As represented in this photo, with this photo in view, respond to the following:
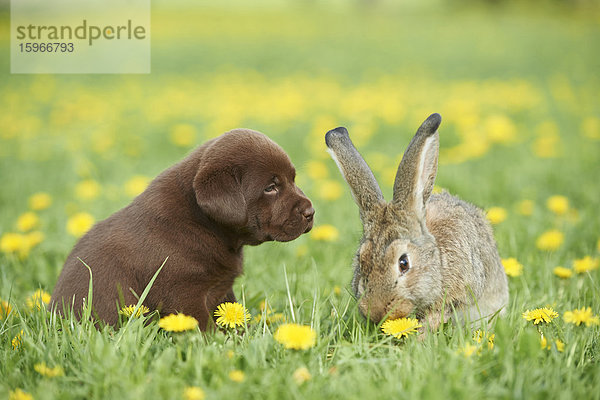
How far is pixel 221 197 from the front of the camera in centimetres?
333

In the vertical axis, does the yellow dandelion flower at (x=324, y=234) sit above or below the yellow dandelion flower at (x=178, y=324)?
above

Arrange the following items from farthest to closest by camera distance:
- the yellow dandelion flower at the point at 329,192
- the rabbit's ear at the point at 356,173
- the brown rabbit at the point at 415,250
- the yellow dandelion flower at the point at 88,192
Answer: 1. the yellow dandelion flower at the point at 329,192
2. the yellow dandelion flower at the point at 88,192
3. the rabbit's ear at the point at 356,173
4. the brown rabbit at the point at 415,250

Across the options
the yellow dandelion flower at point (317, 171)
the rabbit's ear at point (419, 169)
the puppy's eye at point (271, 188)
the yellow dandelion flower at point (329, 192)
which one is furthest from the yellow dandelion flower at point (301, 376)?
the yellow dandelion flower at point (317, 171)

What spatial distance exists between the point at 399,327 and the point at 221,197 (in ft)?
3.86

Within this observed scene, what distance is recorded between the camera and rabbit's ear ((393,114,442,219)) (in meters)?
3.19

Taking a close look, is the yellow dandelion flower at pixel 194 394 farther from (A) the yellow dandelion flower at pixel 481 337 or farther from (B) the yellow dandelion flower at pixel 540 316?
(B) the yellow dandelion flower at pixel 540 316

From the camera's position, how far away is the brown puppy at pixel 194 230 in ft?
10.7

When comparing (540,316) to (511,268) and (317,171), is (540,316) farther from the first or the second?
(317,171)

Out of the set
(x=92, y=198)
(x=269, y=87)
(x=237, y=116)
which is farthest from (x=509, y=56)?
(x=92, y=198)

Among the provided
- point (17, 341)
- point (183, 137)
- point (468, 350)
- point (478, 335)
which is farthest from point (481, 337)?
point (183, 137)

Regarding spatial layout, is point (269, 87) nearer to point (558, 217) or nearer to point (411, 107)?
point (411, 107)

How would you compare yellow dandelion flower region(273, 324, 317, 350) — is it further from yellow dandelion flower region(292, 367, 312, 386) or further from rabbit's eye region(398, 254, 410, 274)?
rabbit's eye region(398, 254, 410, 274)

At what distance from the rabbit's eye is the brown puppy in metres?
0.65

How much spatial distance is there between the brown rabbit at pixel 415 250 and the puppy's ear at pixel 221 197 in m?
0.62
